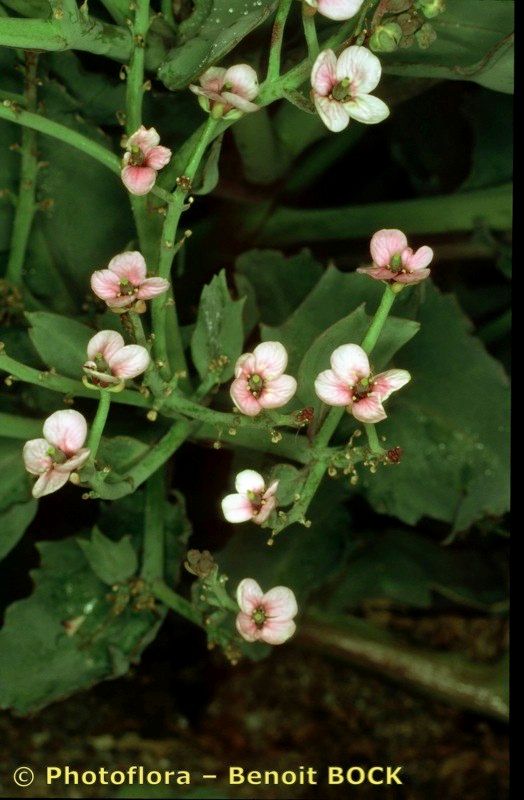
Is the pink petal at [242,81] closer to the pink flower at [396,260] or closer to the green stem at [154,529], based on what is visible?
the pink flower at [396,260]

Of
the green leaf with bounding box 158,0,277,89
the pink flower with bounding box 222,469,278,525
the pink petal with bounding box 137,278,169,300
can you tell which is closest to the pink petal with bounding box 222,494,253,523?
the pink flower with bounding box 222,469,278,525

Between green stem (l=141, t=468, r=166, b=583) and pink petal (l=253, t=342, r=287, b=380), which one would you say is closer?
pink petal (l=253, t=342, r=287, b=380)

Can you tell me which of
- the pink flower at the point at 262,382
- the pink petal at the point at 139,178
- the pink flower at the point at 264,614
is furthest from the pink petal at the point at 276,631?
the pink petal at the point at 139,178

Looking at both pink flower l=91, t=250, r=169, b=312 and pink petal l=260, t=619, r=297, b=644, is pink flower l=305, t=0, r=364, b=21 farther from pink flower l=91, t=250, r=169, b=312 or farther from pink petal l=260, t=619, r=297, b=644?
pink petal l=260, t=619, r=297, b=644

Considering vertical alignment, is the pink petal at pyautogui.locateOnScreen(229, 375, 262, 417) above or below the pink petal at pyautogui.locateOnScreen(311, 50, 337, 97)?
below

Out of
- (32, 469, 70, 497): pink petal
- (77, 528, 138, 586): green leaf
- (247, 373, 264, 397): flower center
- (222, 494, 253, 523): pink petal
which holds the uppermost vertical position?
(247, 373, 264, 397): flower center

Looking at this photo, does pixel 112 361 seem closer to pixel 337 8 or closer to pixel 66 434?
pixel 66 434

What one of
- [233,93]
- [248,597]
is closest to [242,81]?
[233,93]
